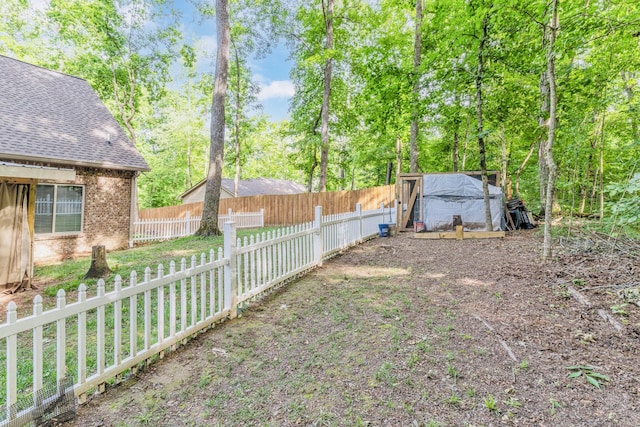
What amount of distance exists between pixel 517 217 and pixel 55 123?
15109mm

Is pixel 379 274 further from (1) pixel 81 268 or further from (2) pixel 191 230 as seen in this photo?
(2) pixel 191 230

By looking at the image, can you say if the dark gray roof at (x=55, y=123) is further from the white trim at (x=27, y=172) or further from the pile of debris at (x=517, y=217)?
the pile of debris at (x=517, y=217)

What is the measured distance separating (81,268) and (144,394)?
605 centimetres

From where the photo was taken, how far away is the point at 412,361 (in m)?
2.75

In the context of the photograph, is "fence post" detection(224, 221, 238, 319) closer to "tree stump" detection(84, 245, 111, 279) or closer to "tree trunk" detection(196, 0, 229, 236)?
"tree stump" detection(84, 245, 111, 279)

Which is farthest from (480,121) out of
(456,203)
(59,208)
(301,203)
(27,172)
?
A: (59,208)

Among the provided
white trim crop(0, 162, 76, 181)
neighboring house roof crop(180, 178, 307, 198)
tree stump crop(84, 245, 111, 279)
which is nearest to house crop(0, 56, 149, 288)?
white trim crop(0, 162, 76, 181)

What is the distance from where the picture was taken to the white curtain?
5.33m

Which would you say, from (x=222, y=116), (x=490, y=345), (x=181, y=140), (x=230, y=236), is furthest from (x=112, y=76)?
(x=490, y=345)

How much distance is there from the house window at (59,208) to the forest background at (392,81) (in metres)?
8.67

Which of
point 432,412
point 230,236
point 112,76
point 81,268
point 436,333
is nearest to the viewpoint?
point 432,412

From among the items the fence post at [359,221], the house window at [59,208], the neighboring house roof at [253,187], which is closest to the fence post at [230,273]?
the fence post at [359,221]

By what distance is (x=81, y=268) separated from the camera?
6.98m

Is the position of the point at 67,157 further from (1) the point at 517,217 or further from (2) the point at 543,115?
(1) the point at 517,217
